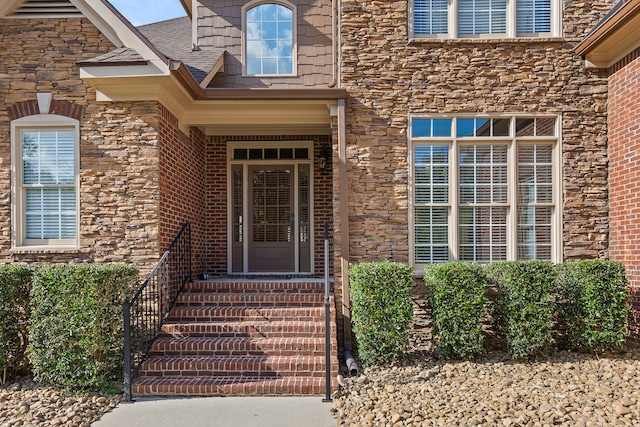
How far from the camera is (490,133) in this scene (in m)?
6.55

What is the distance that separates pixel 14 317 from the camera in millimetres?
5336

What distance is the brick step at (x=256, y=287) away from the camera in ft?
22.0

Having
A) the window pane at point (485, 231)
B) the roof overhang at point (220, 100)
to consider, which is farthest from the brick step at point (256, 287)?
the roof overhang at point (220, 100)

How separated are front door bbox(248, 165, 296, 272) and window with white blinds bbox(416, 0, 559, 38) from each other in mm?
3369

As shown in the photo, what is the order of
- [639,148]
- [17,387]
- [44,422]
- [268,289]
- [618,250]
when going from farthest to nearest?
[268,289], [618,250], [639,148], [17,387], [44,422]

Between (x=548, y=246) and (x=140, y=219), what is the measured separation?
554 centimetres

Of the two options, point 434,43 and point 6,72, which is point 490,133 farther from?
point 6,72

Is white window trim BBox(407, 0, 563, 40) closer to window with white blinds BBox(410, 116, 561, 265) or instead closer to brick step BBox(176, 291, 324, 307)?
window with white blinds BBox(410, 116, 561, 265)

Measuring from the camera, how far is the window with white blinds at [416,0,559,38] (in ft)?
21.7

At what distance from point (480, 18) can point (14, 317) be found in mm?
7084

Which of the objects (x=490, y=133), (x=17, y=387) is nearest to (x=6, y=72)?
(x=17, y=387)

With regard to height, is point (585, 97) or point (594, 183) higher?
point (585, 97)

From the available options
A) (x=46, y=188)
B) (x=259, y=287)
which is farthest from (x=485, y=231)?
(x=46, y=188)

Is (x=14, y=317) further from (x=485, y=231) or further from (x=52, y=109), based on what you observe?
(x=485, y=231)
